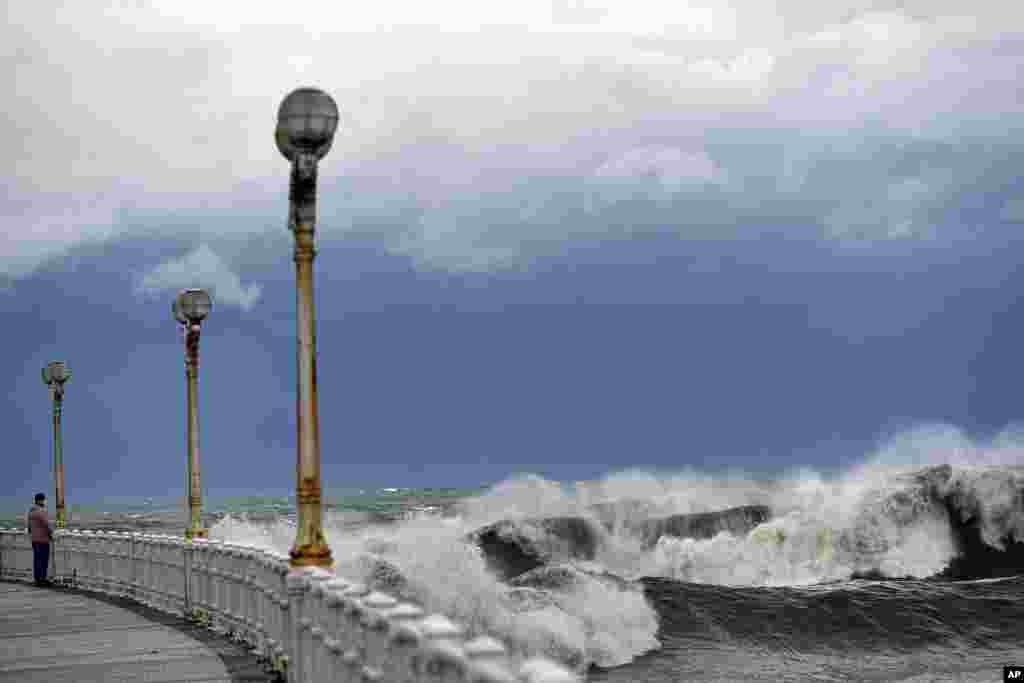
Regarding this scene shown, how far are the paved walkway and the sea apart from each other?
1343 centimetres

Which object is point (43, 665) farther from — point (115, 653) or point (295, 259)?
point (295, 259)

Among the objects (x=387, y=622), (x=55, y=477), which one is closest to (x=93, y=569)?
(x=55, y=477)

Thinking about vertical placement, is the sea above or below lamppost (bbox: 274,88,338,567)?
below

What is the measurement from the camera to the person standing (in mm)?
28969

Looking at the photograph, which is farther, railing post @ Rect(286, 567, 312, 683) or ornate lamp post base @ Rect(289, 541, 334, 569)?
ornate lamp post base @ Rect(289, 541, 334, 569)

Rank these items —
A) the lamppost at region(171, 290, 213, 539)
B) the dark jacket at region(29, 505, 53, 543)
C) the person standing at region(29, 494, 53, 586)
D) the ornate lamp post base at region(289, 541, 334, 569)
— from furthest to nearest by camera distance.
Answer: the person standing at region(29, 494, 53, 586)
the dark jacket at region(29, 505, 53, 543)
the lamppost at region(171, 290, 213, 539)
the ornate lamp post base at region(289, 541, 334, 569)

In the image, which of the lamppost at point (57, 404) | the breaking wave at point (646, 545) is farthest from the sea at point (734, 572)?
the lamppost at point (57, 404)

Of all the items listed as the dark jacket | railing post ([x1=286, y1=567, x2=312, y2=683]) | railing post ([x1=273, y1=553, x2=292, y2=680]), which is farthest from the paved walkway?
the dark jacket

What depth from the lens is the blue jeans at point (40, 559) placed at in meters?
29.3

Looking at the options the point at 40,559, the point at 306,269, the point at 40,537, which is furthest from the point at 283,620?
the point at 40,559

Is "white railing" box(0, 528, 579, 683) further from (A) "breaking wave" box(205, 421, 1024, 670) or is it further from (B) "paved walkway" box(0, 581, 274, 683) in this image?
(A) "breaking wave" box(205, 421, 1024, 670)

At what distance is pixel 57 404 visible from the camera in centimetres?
3384

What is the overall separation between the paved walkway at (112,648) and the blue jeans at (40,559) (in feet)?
17.8

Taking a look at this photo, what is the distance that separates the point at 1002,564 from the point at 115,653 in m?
41.7
